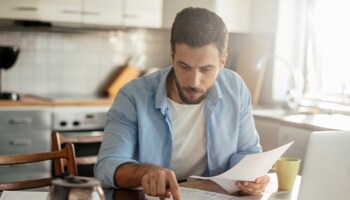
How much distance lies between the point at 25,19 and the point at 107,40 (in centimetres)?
77

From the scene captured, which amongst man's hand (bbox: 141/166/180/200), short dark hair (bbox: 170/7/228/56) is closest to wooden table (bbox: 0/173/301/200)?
man's hand (bbox: 141/166/180/200)

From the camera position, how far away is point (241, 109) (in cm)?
197

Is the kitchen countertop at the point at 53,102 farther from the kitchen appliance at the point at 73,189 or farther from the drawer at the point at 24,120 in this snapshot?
the kitchen appliance at the point at 73,189

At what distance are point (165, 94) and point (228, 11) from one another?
2.45 metres

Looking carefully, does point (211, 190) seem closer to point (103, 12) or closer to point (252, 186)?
point (252, 186)

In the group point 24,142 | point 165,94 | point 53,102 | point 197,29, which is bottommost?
point 24,142

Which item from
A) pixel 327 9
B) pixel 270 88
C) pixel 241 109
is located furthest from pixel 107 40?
pixel 241 109

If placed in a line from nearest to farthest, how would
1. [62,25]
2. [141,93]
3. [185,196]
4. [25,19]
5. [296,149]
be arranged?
[185,196]
[141,93]
[296,149]
[25,19]
[62,25]

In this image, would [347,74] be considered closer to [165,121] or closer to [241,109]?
[241,109]

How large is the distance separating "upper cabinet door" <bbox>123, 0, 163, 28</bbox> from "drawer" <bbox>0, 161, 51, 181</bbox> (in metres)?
1.17

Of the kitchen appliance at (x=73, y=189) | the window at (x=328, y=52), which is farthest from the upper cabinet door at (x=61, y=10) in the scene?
the kitchen appliance at (x=73, y=189)

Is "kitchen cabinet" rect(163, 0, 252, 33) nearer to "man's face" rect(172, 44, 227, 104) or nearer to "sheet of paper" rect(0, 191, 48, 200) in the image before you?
"man's face" rect(172, 44, 227, 104)

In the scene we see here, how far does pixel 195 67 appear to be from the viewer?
1.73 metres

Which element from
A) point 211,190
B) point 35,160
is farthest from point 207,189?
point 35,160
